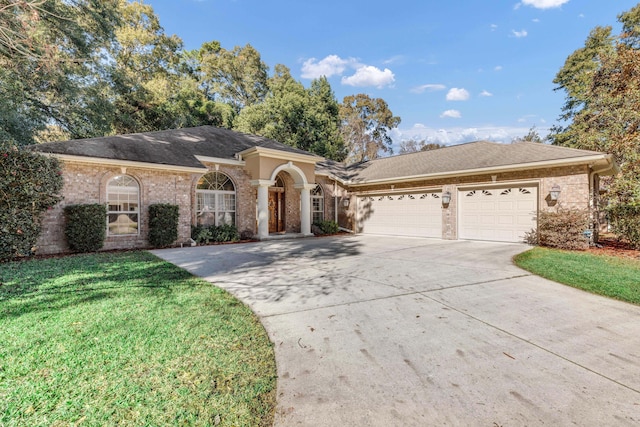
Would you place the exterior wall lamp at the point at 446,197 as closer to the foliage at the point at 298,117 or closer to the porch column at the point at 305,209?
the porch column at the point at 305,209

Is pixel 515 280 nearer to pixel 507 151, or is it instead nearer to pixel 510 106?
pixel 507 151

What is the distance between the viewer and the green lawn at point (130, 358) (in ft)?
6.47

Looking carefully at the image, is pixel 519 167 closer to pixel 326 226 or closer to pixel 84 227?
pixel 326 226

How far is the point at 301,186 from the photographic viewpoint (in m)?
13.8

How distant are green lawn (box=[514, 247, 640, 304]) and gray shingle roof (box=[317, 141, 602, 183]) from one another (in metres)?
3.52

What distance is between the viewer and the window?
15984 millimetres

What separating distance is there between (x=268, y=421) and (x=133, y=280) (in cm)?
444

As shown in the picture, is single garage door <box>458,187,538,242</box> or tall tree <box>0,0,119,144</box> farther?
tall tree <box>0,0,119,144</box>

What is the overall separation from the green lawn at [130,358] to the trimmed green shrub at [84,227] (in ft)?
14.4

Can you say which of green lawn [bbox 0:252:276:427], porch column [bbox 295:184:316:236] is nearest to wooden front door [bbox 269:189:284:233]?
porch column [bbox 295:184:316:236]

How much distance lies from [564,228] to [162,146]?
15.1 meters

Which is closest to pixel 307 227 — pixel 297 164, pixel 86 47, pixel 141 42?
pixel 297 164

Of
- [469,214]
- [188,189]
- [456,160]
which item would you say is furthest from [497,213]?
[188,189]

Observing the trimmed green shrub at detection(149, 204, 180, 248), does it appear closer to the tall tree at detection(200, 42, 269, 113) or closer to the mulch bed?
the mulch bed
